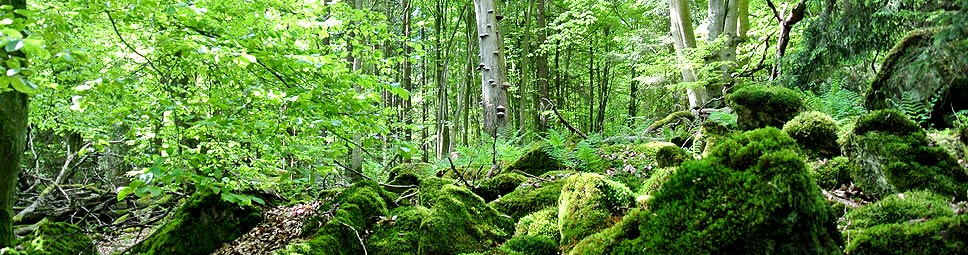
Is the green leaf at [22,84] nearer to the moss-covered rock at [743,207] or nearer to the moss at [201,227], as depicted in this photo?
the moss-covered rock at [743,207]

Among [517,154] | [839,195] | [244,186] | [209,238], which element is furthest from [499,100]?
[839,195]

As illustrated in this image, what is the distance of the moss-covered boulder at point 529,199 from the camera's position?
4.73 m

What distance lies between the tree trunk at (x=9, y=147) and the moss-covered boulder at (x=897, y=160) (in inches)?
264

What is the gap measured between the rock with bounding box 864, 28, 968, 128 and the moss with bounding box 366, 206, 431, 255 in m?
4.69

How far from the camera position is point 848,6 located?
6559 millimetres

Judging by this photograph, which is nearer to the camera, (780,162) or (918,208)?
(780,162)

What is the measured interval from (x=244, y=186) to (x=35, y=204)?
653 centimetres

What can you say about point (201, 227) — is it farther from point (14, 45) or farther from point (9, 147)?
point (14, 45)

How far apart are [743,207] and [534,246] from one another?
5.24 ft

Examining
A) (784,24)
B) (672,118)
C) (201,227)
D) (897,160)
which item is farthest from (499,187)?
(784,24)

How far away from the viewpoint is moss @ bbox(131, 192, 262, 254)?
5.42 metres

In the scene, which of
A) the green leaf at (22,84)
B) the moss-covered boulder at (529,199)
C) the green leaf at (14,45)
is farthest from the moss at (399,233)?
the green leaf at (14,45)

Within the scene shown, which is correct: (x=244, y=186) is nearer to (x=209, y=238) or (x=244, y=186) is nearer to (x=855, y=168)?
(x=209, y=238)

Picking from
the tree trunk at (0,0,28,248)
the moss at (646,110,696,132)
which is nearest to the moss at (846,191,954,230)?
the moss at (646,110,696,132)
